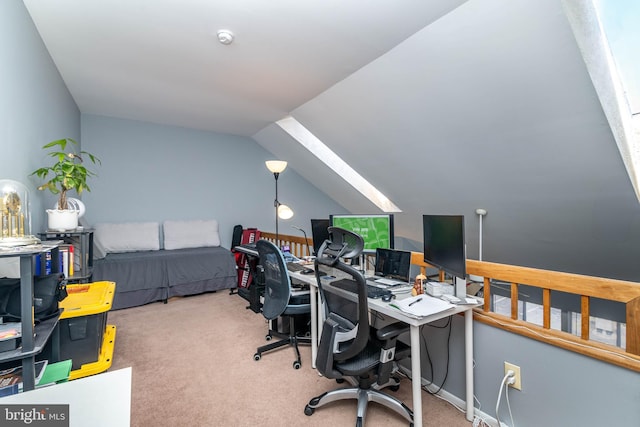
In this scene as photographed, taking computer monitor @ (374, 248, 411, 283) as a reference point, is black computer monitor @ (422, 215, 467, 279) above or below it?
above

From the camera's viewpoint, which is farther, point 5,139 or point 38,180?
point 38,180

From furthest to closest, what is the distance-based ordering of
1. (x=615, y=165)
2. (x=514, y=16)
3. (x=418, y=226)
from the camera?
(x=418, y=226)
(x=615, y=165)
(x=514, y=16)

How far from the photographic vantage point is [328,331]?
1.63 meters

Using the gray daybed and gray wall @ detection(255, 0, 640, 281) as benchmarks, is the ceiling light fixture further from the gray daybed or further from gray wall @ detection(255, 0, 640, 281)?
Answer: the gray daybed

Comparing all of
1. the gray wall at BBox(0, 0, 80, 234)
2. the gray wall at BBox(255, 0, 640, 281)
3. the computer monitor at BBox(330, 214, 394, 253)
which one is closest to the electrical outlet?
the computer monitor at BBox(330, 214, 394, 253)

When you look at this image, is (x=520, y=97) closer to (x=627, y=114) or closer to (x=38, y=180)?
(x=627, y=114)

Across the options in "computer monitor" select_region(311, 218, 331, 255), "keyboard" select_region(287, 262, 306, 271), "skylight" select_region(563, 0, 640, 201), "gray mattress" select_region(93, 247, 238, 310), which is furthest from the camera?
"gray mattress" select_region(93, 247, 238, 310)

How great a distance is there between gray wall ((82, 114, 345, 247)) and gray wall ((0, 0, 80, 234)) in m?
1.62

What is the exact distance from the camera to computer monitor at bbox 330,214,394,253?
256 cm

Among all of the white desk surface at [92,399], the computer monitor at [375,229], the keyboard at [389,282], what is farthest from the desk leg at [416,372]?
the white desk surface at [92,399]

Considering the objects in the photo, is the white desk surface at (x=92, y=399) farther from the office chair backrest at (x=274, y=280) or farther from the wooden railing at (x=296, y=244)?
the wooden railing at (x=296, y=244)

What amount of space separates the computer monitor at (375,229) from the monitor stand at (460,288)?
0.74 metres

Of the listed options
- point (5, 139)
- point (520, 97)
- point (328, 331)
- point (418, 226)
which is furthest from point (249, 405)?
point (418, 226)

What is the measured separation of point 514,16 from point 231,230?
4.67 m
